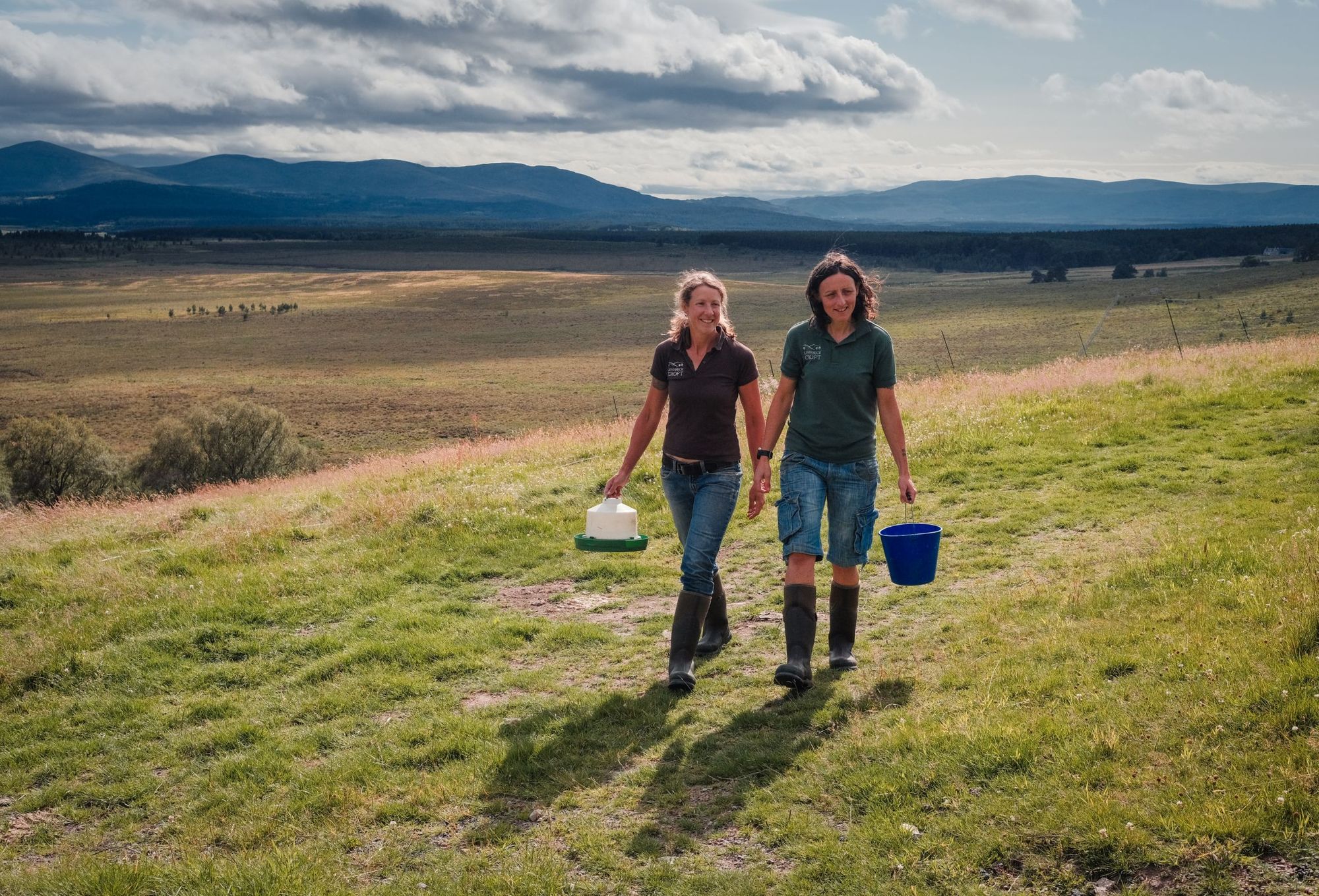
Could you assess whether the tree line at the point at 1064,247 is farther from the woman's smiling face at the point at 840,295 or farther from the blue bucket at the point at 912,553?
the woman's smiling face at the point at 840,295

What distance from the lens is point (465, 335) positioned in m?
92.5

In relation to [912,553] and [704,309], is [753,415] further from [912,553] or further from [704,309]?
[912,553]

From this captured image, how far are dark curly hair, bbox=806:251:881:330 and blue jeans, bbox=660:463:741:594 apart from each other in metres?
1.03

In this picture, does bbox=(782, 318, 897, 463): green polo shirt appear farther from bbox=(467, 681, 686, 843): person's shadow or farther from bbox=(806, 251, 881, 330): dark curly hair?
bbox=(467, 681, 686, 843): person's shadow

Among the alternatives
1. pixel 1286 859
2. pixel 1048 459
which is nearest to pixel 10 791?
pixel 1286 859

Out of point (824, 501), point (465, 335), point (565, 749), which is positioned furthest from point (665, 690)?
point (465, 335)

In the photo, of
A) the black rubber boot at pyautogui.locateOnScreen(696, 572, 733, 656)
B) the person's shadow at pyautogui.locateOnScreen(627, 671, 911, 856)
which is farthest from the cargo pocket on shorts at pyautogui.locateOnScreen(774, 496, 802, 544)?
the black rubber boot at pyautogui.locateOnScreen(696, 572, 733, 656)

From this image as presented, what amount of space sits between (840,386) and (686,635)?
5.73 ft

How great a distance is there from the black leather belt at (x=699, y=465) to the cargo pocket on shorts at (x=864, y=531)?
829 millimetres

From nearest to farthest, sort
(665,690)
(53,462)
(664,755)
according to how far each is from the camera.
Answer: (664,755)
(665,690)
(53,462)

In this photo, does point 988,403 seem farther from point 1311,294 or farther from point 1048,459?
point 1311,294

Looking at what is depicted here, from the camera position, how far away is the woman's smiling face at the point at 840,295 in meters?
5.50

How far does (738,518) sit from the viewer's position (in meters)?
10.3

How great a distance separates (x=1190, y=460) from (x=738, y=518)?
4.85 m
